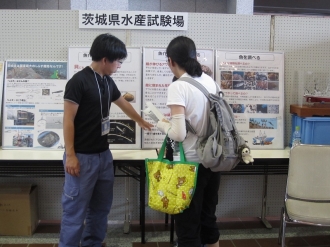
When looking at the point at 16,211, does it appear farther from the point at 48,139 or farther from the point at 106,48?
the point at 106,48

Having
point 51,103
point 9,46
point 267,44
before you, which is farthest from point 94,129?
point 267,44

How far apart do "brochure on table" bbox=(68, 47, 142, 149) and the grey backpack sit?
43.7 inches

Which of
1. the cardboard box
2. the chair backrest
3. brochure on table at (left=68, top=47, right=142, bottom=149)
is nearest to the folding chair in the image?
the chair backrest

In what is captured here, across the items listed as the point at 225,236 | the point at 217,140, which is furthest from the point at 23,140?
the point at 225,236

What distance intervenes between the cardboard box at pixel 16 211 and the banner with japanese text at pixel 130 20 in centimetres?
152

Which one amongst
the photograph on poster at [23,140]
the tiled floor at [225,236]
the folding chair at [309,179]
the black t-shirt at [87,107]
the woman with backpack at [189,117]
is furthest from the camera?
the photograph on poster at [23,140]

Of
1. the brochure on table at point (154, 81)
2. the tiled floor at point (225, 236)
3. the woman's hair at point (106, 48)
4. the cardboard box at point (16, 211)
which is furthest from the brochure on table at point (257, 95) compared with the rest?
the cardboard box at point (16, 211)

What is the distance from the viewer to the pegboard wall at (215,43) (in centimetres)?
282

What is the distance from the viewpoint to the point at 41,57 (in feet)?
9.36

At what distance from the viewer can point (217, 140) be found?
5.96 ft

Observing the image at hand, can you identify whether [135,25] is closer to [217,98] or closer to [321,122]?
[217,98]

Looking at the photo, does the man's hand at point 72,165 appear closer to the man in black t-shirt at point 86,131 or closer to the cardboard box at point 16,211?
the man in black t-shirt at point 86,131

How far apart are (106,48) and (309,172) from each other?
169 centimetres

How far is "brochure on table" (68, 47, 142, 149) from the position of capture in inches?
112
